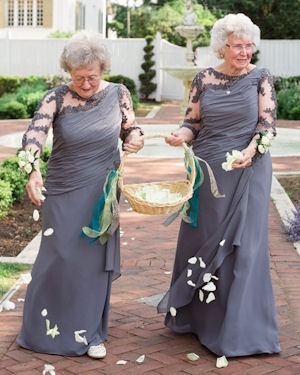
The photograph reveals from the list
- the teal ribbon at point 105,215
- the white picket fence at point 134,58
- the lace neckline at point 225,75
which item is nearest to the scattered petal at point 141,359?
the teal ribbon at point 105,215

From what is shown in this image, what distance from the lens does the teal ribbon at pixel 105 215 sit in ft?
14.3

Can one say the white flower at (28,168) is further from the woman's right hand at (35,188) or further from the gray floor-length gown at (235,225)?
the gray floor-length gown at (235,225)

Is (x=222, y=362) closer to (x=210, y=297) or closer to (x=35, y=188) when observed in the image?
(x=210, y=297)

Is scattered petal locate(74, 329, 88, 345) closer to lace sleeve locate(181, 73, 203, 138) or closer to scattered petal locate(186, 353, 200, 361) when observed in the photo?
scattered petal locate(186, 353, 200, 361)

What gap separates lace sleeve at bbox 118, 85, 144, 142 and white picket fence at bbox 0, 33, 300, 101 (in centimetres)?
2180

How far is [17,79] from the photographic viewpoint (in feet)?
77.7

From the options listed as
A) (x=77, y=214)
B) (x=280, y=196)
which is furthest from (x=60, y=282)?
(x=280, y=196)

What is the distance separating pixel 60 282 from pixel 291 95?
1718 cm

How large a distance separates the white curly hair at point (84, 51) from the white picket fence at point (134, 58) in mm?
22119

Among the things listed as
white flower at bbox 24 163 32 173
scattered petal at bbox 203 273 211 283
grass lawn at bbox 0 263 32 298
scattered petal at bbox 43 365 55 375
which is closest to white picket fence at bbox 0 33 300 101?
grass lawn at bbox 0 263 32 298

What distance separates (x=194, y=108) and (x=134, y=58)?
22315 mm

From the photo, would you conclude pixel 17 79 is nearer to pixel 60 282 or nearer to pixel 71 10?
pixel 71 10

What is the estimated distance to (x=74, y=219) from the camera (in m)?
4.44

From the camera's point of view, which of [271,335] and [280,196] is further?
Answer: [280,196]
